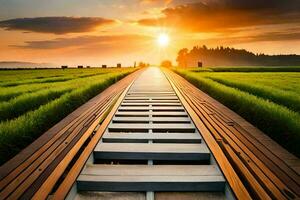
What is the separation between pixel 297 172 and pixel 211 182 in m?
1.22

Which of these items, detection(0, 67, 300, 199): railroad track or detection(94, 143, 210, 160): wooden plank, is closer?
detection(0, 67, 300, 199): railroad track

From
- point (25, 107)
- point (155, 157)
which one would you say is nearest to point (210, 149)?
point (155, 157)

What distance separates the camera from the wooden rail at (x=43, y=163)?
3117mm

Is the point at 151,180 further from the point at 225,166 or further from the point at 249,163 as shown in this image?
the point at 249,163

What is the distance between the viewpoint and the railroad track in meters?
3.16

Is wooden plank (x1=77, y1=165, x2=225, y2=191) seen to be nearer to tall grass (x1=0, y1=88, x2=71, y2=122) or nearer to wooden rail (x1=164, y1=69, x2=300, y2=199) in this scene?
wooden rail (x1=164, y1=69, x2=300, y2=199)

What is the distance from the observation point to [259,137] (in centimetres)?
526

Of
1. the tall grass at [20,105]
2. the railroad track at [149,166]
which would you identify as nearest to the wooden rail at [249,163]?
the railroad track at [149,166]

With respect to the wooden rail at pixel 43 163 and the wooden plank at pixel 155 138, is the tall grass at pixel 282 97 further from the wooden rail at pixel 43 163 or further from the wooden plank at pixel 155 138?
the wooden rail at pixel 43 163

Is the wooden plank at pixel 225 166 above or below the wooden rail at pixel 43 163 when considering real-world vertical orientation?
above

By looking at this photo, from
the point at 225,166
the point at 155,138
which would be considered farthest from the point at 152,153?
the point at 225,166

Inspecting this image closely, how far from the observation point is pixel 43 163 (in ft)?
12.7

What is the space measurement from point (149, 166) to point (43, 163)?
1.40 metres

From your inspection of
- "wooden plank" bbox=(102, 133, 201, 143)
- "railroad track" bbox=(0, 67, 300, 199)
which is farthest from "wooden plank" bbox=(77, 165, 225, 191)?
"wooden plank" bbox=(102, 133, 201, 143)
